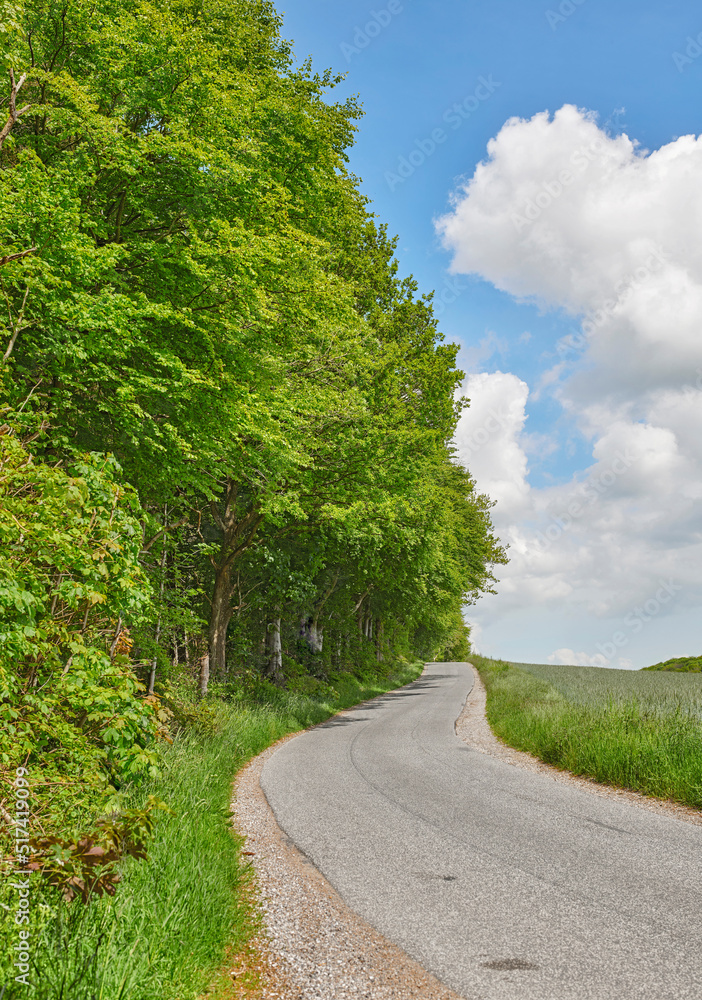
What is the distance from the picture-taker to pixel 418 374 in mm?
22625

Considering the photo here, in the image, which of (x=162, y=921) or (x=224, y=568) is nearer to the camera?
(x=162, y=921)

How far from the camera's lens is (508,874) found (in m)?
5.93

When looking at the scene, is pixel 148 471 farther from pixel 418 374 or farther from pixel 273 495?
pixel 418 374

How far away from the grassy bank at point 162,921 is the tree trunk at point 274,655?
13.5 m

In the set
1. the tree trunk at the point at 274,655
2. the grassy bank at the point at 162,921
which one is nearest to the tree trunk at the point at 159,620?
the grassy bank at the point at 162,921

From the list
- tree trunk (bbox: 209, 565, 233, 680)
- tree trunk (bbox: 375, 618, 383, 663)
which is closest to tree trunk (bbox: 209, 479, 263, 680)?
tree trunk (bbox: 209, 565, 233, 680)

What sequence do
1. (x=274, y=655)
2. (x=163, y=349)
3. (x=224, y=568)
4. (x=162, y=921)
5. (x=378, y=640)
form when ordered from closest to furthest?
1. (x=162, y=921)
2. (x=163, y=349)
3. (x=224, y=568)
4. (x=274, y=655)
5. (x=378, y=640)

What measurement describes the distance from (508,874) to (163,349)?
29.3ft

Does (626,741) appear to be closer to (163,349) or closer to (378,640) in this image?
(163,349)

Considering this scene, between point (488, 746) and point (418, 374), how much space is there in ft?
44.2

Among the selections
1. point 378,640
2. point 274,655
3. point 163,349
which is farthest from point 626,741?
point 378,640

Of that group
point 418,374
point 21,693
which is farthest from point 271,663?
point 21,693

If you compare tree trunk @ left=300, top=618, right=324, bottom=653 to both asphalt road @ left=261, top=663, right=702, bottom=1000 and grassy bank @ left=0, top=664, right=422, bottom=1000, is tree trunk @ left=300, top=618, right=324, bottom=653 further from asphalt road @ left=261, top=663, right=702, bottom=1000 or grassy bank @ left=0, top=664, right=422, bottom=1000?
grassy bank @ left=0, top=664, right=422, bottom=1000

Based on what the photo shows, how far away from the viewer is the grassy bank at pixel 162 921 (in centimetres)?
324
